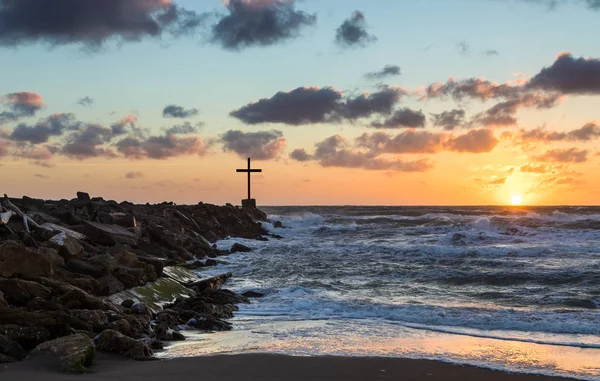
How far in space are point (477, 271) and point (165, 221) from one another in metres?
12.9

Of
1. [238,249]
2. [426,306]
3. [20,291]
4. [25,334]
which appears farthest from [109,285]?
[238,249]

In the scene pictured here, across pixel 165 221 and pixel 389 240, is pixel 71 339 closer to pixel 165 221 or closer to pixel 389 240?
pixel 165 221

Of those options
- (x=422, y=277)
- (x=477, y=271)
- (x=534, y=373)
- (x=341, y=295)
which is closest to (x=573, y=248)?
(x=477, y=271)

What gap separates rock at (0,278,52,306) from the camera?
8930 mm

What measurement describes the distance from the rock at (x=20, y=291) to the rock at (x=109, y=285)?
1583 millimetres

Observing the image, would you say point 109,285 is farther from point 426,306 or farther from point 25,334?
point 426,306

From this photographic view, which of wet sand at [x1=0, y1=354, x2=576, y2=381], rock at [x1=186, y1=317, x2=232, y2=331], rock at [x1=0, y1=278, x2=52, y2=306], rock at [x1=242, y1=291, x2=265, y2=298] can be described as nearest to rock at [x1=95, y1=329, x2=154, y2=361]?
wet sand at [x1=0, y1=354, x2=576, y2=381]

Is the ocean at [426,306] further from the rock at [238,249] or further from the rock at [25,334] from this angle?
the rock at [25,334]

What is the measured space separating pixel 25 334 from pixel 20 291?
1.34 metres

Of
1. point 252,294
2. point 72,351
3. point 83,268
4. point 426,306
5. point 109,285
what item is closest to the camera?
point 72,351

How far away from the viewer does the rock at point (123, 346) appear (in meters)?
7.95

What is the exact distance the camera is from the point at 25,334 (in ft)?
25.9

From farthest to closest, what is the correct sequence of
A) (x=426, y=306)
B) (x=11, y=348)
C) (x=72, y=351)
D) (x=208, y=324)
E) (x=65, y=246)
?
(x=426, y=306), (x=65, y=246), (x=208, y=324), (x=11, y=348), (x=72, y=351)

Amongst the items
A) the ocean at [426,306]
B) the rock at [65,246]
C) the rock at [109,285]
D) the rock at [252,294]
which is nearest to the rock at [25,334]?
the ocean at [426,306]
